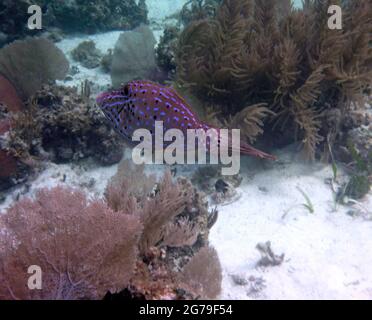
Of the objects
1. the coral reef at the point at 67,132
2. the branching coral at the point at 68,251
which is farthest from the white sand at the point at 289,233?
the branching coral at the point at 68,251

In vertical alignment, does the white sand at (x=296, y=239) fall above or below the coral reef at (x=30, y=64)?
below

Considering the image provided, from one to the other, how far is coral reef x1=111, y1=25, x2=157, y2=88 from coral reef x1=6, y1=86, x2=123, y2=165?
2.11m

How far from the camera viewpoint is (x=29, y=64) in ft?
27.2

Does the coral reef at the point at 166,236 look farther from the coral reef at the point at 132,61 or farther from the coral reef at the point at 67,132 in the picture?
the coral reef at the point at 132,61

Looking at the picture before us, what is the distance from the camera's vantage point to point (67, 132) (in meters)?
6.50

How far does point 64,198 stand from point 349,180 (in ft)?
16.0

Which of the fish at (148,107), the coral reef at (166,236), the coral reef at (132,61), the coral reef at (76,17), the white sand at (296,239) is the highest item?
the coral reef at (76,17)

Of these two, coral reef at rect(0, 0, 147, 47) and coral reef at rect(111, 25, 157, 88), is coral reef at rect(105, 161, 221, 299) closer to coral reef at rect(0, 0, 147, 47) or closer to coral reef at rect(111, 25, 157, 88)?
coral reef at rect(111, 25, 157, 88)

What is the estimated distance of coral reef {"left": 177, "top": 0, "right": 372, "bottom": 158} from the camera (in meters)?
5.71

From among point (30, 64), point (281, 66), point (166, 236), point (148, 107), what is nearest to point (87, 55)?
point (30, 64)

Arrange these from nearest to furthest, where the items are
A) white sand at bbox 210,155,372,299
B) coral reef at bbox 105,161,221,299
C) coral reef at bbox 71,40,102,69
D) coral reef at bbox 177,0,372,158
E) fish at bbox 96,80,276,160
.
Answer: coral reef at bbox 105,161,221,299, fish at bbox 96,80,276,160, white sand at bbox 210,155,372,299, coral reef at bbox 177,0,372,158, coral reef at bbox 71,40,102,69

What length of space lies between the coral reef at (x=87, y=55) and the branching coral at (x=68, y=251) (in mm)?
9845

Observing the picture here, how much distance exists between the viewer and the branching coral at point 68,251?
285 cm

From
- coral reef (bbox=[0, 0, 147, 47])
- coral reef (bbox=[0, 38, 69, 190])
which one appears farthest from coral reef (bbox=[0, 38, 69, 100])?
coral reef (bbox=[0, 0, 147, 47])
